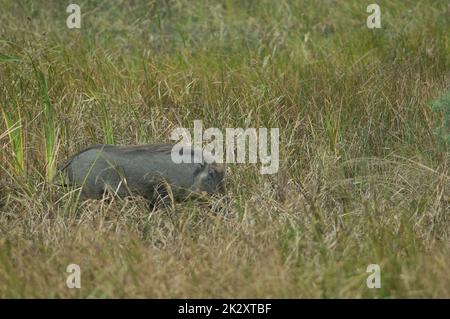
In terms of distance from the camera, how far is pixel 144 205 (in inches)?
188

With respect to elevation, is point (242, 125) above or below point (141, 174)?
above

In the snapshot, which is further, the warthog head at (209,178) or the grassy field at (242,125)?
the warthog head at (209,178)

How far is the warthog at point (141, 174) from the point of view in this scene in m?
4.73

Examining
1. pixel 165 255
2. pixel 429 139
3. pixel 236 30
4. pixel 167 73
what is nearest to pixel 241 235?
pixel 165 255

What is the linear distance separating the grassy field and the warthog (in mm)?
69

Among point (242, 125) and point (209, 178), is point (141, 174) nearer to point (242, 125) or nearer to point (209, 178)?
point (209, 178)

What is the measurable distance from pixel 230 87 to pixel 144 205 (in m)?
1.36

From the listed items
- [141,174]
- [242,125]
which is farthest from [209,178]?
[242,125]

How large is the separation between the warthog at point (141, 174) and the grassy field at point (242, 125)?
0.23 ft

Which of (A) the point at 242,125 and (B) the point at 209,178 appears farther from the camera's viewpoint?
(A) the point at 242,125

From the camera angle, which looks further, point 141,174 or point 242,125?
point 242,125

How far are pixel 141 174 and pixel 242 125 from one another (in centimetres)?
100

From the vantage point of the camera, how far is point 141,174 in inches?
186

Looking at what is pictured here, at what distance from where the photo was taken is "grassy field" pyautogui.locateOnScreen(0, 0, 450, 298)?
3.86 meters
